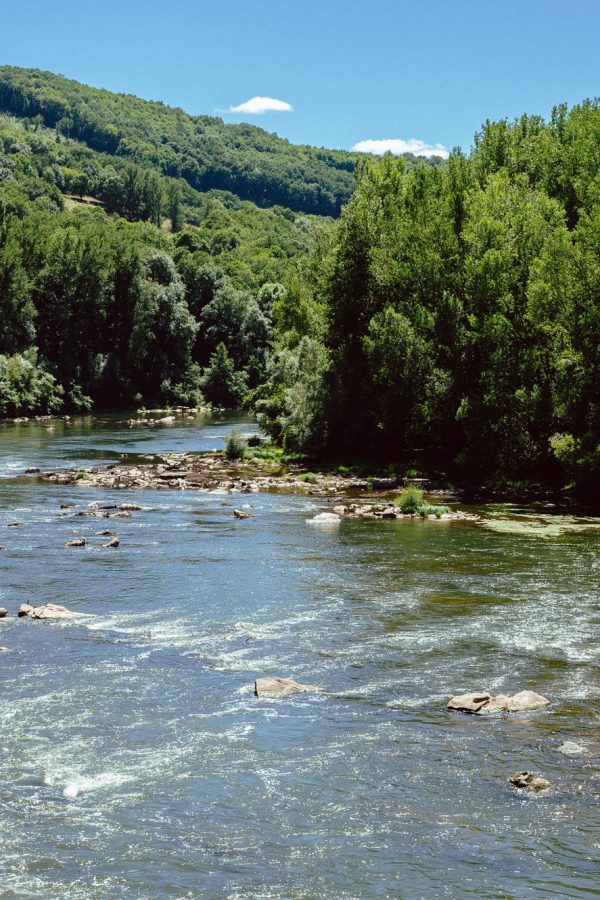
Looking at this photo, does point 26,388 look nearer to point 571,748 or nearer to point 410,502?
point 410,502

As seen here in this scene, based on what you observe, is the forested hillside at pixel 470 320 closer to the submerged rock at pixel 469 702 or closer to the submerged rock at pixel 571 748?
the submerged rock at pixel 469 702

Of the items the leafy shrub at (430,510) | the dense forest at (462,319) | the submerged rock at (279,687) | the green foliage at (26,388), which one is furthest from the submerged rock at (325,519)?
the green foliage at (26,388)

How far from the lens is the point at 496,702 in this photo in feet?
59.5

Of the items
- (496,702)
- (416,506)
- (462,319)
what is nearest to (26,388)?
(462,319)

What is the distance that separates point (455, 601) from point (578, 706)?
871 cm

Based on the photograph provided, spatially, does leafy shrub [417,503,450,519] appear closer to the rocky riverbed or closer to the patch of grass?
the patch of grass

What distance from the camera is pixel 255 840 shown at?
1316cm

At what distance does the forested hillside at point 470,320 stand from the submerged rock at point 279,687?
27.7 meters

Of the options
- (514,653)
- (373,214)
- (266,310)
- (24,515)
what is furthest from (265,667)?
(266,310)

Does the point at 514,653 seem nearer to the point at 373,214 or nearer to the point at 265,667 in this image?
the point at 265,667

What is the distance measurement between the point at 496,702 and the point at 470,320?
3631 cm

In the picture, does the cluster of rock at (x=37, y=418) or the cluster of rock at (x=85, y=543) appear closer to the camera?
the cluster of rock at (x=85, y=543)

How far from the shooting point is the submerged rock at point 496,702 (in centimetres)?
1794

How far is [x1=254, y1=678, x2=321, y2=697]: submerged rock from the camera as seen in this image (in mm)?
19016
